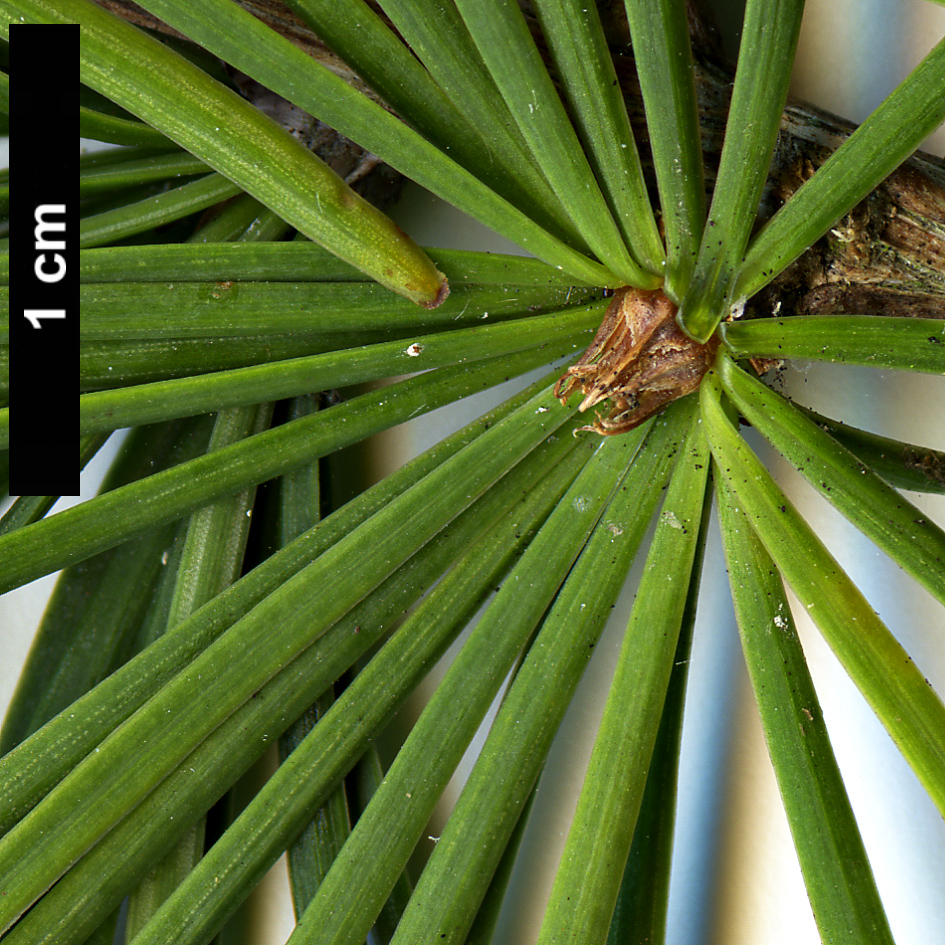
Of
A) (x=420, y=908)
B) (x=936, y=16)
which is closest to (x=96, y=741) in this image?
(x=420, y=908)

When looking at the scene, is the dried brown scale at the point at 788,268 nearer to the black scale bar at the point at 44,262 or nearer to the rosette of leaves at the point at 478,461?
the rosette of leaves at the point at 478,461

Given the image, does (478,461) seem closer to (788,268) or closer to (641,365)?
(641,365)

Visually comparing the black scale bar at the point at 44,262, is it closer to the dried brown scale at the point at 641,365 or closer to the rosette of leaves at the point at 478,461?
the rosette of leaves at the point at 478,461

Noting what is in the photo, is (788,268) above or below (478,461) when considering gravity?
above

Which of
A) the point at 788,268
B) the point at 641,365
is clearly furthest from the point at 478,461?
the point at 788,268

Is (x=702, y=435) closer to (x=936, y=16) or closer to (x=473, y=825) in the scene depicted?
(x=473, y=825)

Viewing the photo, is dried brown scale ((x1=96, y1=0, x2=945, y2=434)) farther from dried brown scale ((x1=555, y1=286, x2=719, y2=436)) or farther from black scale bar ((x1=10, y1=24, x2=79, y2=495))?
black scale bar ((x1=10, y1=24, x2=79, y2=495))

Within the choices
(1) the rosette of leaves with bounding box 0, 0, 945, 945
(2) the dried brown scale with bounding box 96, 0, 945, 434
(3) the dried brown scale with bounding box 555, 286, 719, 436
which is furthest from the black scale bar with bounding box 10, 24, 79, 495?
(3) the dried brown scale with bounding box 555, 286, 719, 436

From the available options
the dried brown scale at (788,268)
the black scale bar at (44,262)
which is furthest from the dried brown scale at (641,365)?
the black scale bar at (44,262)

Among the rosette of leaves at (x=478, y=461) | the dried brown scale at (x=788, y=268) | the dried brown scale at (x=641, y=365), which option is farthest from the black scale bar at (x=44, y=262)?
the dried brown scale at (x=641, y=365)
